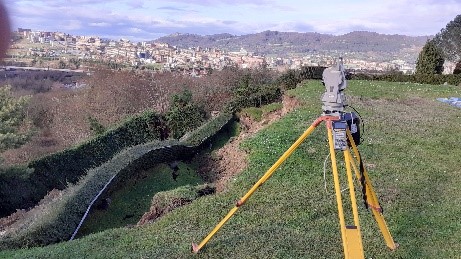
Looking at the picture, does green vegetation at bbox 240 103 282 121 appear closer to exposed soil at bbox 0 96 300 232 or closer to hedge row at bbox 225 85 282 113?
hedge row at bbox 225 85 282 113

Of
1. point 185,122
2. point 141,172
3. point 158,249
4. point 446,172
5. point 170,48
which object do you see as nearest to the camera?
point 158,249

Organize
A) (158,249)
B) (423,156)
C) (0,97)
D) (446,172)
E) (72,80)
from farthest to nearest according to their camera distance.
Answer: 1. (72,80)
2. (0,97)
3. (423,156)
4. (446,172)
5. (158,249)

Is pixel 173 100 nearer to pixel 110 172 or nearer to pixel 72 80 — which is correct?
pixel 110 172

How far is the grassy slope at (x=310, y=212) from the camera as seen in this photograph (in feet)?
23.6

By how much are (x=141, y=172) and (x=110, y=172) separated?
166cm

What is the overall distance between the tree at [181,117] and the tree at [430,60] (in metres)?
14.9

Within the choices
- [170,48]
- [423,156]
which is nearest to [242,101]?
[423,156]

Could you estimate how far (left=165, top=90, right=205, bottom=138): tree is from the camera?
23578 millimetres

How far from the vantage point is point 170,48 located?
63781 millimetres

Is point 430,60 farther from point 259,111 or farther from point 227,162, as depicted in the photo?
point 227,162

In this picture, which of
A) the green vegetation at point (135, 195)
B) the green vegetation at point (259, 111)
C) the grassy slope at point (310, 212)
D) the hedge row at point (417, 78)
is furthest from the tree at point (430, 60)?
the green vegetation at point (135, 195)

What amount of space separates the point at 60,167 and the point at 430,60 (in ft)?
74.7

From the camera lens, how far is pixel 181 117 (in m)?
23.8

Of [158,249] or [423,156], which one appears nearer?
[158,249]
